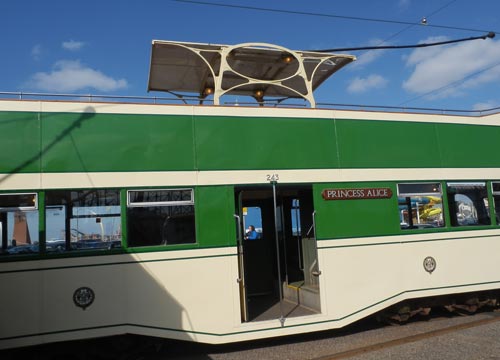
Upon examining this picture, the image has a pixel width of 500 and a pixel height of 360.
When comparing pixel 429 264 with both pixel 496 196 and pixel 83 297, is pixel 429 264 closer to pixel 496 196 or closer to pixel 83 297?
pixel 496 196

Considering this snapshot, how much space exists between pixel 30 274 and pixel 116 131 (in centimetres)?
191

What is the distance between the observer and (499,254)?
7234 mm

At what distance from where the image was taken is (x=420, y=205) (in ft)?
22.7

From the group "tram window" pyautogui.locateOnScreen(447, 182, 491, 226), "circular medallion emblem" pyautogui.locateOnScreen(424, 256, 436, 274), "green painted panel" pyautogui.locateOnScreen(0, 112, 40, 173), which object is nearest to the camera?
"green painted panel" pyautogui.locateOnScreen(0, 112, 40, 173)

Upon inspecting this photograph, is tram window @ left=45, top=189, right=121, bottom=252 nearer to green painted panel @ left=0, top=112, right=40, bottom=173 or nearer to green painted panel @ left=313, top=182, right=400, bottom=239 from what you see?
green painted panel @ left=0, top=112, right=40, bottom=173

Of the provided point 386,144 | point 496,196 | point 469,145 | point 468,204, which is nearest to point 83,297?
point 386,144

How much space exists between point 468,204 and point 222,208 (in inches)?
163

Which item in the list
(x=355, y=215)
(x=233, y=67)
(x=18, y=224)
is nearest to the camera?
(x=18, y=224)

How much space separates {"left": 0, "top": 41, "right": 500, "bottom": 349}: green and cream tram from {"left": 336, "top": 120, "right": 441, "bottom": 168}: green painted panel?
0.8 inches

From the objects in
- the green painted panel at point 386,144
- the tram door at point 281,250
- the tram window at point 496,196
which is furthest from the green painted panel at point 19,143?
the tram window at point 496,196

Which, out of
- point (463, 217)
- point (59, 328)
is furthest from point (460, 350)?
point (59, 328)

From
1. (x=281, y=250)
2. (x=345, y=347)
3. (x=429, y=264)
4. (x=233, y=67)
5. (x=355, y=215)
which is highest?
(x=233, y=67)

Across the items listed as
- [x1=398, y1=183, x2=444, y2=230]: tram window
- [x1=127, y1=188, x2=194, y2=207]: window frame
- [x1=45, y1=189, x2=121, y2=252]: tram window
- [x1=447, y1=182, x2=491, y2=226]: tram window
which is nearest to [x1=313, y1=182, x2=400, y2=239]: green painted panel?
[x1=398, y1=183, x2=444, y2=230]: tram window

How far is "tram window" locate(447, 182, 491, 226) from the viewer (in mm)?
7074
